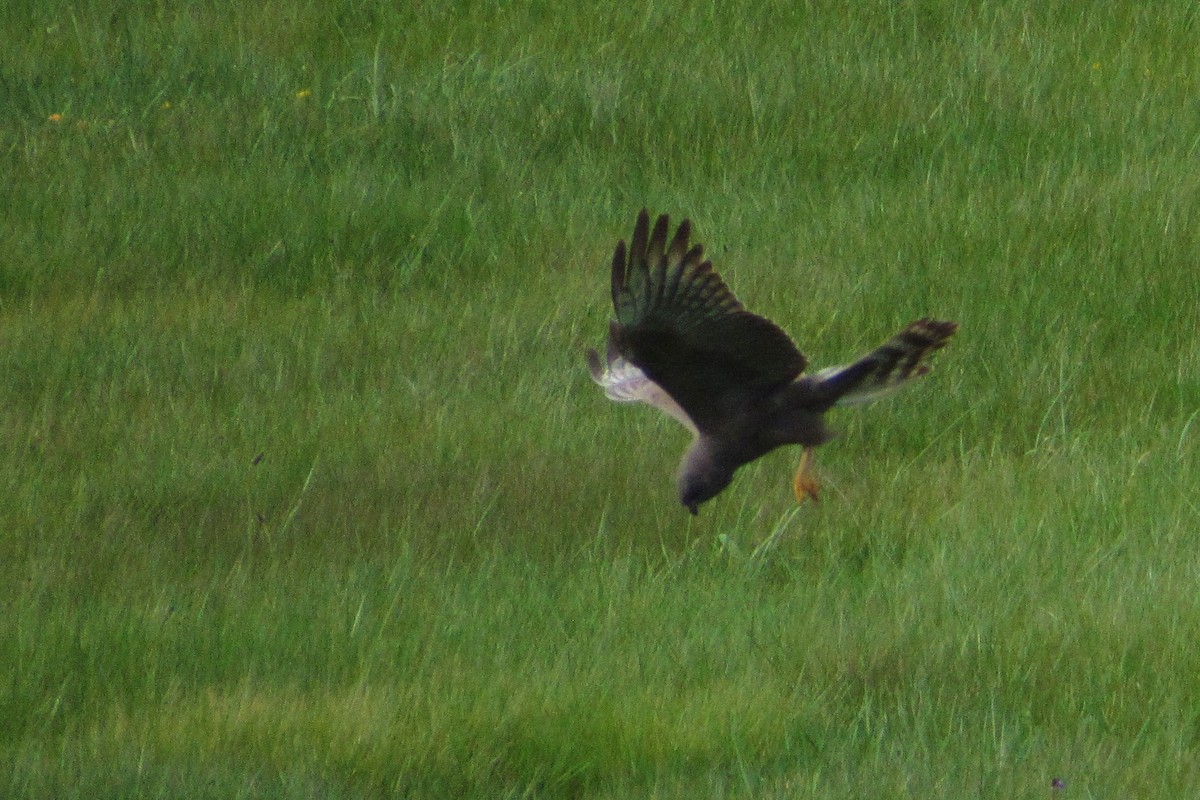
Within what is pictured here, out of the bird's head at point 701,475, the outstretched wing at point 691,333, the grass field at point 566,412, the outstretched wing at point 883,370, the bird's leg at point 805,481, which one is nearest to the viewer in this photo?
the grass field at point 566,412

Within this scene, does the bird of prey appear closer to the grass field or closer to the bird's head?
the bird's head

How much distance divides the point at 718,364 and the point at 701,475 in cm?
33

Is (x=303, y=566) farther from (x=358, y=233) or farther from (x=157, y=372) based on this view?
(x=358, y=233)

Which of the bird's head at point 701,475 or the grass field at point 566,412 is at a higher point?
the bird's head at point 701,475

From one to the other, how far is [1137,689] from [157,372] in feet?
11.2

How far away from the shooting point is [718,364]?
174 inches

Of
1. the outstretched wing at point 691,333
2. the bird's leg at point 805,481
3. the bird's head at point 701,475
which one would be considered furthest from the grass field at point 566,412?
the outstretched wing at point 691,333

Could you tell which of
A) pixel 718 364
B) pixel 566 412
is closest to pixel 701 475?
pixel 718 364

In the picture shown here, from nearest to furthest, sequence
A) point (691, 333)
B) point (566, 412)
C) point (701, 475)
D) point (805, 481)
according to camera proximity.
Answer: point (691, 333)
point (701, 475)
point (805, 481)
point (566, 412)

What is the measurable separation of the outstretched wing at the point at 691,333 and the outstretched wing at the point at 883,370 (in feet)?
0.31

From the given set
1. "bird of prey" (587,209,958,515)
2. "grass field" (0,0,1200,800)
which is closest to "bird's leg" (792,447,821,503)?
"bird of prey" (587,209,958,515)

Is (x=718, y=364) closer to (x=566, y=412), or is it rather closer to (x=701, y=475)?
(x=701, y=475)

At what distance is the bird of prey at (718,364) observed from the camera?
4113mm

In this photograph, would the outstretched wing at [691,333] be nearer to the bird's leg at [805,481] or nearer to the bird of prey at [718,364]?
the bird of prey at [718,364]
